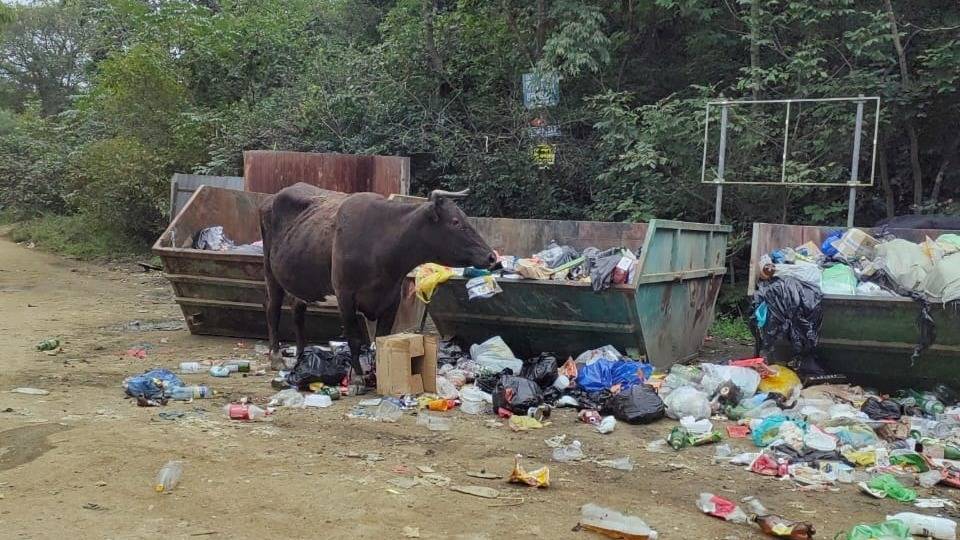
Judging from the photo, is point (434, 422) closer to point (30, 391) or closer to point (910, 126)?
point (30, 391)

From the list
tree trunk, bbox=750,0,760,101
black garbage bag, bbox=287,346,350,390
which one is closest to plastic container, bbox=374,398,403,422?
black garbage bag, bbox=287,346,350,390

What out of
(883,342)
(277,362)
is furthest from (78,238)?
(883,342)

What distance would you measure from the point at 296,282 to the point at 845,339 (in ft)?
15.9

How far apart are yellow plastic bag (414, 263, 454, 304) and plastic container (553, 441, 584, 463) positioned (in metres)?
2.33

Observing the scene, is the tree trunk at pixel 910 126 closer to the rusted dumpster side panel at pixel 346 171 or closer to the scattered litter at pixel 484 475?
the rusted dumpster side panel at pixel 346 171

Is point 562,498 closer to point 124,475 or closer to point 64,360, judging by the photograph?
point 124,475

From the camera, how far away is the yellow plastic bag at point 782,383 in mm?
6404

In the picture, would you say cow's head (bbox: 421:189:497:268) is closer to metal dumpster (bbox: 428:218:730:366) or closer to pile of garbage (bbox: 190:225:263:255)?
metal dumpster (bbox: 428:218:730:366)

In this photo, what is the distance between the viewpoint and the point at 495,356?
7.20m

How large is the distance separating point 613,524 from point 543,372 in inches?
117

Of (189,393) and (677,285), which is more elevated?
(677,285)

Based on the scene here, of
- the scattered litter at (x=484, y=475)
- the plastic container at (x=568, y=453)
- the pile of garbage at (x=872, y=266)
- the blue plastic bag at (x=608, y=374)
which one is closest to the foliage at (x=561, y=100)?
the pile of garbage at (x=872, y=266)

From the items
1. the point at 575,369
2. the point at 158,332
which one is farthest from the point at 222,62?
the point at 575,369

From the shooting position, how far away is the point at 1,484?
13.3 ft
